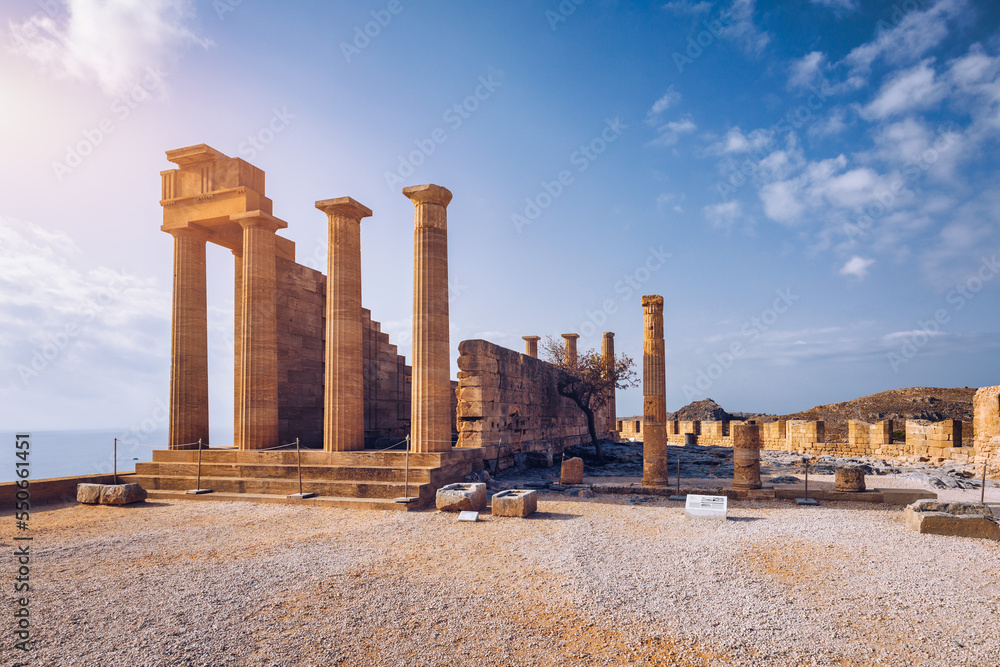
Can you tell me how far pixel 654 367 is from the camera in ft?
47.9

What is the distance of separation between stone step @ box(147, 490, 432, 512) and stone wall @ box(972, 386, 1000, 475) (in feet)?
53.2

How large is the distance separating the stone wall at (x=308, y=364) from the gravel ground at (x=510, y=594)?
6.79 metres

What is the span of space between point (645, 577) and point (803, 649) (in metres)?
1.86

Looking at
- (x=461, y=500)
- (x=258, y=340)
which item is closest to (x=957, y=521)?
(x=461, y=500)

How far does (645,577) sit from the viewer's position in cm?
607

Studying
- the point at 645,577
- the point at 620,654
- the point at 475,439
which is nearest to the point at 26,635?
the point at 620,654

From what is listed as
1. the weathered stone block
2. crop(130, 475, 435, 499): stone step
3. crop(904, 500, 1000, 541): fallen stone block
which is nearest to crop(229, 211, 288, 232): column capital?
crop(130, 475, 435, 499): stone step

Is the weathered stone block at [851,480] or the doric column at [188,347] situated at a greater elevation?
the doric column at [188,347]

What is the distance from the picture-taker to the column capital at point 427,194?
12734mm

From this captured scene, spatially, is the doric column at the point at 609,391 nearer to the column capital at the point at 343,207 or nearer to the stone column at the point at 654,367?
the stone column at the point at 654,367

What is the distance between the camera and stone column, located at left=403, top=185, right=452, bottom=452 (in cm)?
1245

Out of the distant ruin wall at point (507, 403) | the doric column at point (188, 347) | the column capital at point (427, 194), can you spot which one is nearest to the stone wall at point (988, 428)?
the distant ruin wall at point (507, 403)

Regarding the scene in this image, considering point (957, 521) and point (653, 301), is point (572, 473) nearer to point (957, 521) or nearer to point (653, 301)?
point (653, 301)

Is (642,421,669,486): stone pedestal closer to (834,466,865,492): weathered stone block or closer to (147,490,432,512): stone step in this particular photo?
(834,466,865,492): weathered stone block
